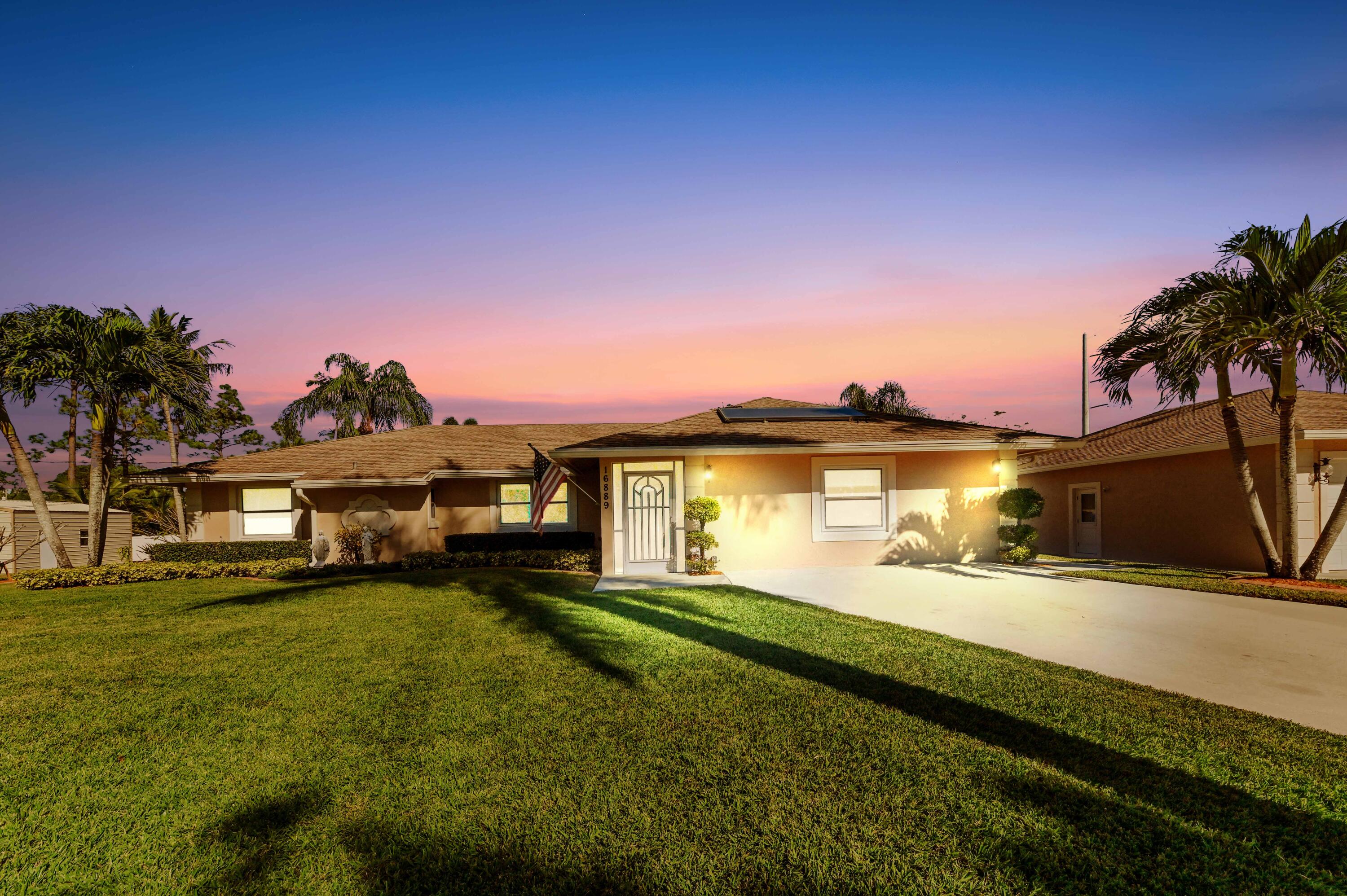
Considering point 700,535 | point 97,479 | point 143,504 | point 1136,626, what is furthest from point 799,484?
point 143,504

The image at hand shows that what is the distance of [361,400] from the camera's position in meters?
26.0

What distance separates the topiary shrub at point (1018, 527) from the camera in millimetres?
12250

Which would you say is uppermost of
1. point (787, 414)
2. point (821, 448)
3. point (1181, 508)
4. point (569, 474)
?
point (787, 414)

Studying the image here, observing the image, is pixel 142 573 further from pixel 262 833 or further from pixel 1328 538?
pixel 1328 538

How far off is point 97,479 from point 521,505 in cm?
938

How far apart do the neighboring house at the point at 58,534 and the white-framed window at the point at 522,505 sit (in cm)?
992

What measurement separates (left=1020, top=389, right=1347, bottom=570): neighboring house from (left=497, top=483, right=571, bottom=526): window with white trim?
11.8 metres

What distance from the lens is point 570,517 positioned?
15680 mm

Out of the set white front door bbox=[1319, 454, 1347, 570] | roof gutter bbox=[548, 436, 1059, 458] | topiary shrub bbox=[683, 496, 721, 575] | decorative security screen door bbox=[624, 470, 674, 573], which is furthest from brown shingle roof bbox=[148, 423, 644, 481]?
white front door bbox=[1319, 454, 1347, 570]


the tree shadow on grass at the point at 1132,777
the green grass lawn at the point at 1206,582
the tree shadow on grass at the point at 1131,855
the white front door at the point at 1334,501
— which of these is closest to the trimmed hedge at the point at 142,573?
the tree shadow on grass at the point at 1132,777

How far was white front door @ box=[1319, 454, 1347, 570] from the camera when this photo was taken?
12.2 meters

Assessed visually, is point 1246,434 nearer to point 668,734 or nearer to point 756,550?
point 756,550

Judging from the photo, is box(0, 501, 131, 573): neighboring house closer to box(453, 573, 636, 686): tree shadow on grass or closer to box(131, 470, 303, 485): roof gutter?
box(131, 470, 303, 485): roof gutter

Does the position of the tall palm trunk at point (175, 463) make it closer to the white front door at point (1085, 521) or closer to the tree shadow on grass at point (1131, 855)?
the tree shadow on grass at point (1131, 855)
